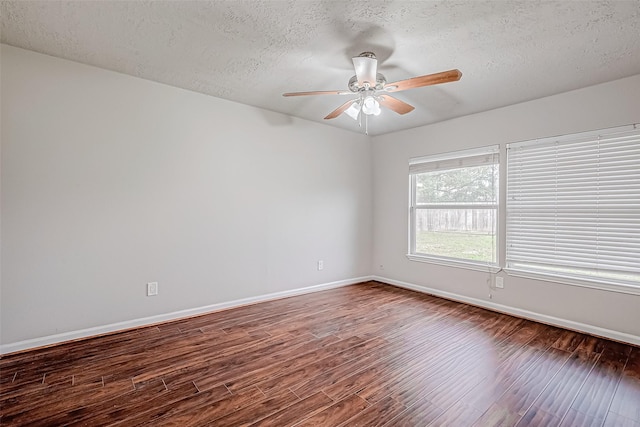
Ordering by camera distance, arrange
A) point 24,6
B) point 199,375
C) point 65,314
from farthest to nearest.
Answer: point 65,314, point 199,375, point 24,6

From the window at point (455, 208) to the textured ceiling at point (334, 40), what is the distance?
1.02 m

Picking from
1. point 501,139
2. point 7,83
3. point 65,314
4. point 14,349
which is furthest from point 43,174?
point 501,139

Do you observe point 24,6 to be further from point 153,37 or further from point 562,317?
point 562,317

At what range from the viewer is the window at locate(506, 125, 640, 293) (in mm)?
2754

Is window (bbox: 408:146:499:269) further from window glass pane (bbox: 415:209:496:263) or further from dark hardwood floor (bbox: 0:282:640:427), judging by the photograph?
dark hardwood floor (bbox: 0:282:640:427)

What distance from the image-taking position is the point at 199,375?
7.00 feet

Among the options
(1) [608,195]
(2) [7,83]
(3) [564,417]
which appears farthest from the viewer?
(1) [608,195]

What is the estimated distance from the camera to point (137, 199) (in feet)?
9.73

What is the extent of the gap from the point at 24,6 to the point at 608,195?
4.84 m

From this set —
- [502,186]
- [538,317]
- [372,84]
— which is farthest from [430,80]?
[538,317]

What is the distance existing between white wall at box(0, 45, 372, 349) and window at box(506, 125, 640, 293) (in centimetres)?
249

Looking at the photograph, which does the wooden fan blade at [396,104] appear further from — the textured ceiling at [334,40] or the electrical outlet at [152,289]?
the electrical outlet at [152,289]

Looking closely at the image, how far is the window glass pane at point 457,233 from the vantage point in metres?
3.74

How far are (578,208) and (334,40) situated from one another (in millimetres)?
2879
